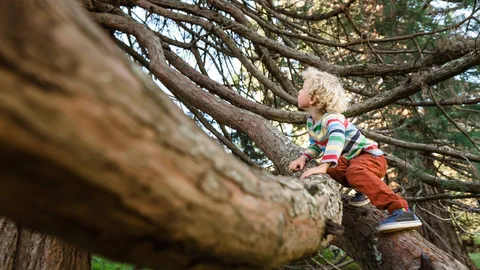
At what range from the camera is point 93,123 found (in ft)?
2.02

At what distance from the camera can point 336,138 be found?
2.22 metres

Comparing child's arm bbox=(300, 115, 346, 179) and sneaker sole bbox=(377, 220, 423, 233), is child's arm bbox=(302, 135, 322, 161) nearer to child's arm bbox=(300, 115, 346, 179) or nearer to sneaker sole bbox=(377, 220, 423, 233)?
child's arm bbox=(300, 115, 346, 179)

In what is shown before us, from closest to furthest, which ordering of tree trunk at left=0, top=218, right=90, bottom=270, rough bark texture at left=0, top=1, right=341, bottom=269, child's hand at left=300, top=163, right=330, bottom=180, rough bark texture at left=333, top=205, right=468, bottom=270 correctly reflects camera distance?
1. rough bark texture at left=0, top=1, right=341, bottom=269
2. rough bark texture at left=333, top=205, right=468, bottom=270
3. child's hand at left=300, top=163, right=330, bottom=180
4. tree trunk at left=0, top=218, right=90, bottom=270

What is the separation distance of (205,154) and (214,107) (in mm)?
2178

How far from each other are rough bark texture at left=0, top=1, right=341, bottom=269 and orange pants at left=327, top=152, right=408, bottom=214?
153 centimetres

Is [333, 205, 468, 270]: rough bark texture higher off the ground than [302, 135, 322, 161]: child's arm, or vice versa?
[302, 135, 322, 161]: child's arm

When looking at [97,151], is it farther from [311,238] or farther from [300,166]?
[300,166]

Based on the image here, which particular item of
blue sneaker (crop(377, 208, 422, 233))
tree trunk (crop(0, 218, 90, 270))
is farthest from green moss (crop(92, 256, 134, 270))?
blue sneaker (crop(377, 208, 422, 233))

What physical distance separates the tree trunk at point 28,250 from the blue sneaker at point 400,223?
2.01m

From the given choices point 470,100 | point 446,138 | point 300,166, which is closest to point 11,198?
point 300,166

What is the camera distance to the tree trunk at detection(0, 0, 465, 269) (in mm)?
580

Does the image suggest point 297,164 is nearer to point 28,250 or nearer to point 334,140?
point 334,140

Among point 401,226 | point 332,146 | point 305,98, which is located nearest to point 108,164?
point 332,146

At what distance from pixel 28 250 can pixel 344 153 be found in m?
2.11
